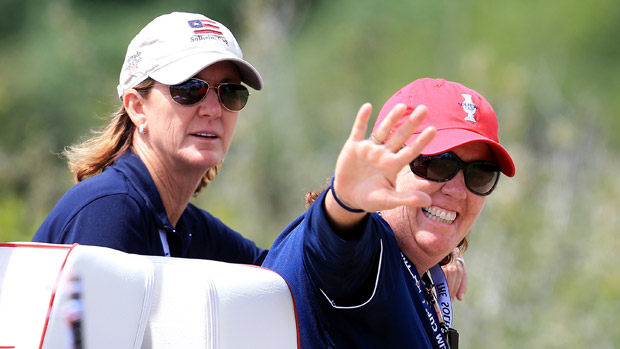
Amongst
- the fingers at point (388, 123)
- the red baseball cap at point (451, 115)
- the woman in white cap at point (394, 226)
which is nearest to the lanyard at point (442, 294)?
the woman in white cap at point (394, 226)

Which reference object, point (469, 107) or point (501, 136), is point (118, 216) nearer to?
point (469, 107)

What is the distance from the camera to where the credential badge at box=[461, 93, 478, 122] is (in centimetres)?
238

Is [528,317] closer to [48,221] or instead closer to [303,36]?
[48,221]

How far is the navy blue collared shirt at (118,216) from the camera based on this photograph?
245 centimetres

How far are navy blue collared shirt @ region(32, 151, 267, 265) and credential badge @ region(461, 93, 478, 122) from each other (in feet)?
3.42

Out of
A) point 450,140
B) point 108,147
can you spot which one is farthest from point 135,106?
point 450,140

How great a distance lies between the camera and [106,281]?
175 centimetres

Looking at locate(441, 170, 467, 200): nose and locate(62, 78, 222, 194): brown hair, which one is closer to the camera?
locate(441, 170, 467, 200): nose

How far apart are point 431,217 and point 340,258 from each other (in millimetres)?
561

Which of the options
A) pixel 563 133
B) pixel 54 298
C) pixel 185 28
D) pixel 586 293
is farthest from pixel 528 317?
pixel 54 298

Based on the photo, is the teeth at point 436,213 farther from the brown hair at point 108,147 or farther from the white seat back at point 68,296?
the brown hair at point 108,147

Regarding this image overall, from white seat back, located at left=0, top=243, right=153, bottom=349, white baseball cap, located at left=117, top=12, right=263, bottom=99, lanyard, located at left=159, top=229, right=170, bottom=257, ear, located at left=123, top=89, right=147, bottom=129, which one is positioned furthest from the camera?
ear, located at left=123, top=89, right=147, bottom=129

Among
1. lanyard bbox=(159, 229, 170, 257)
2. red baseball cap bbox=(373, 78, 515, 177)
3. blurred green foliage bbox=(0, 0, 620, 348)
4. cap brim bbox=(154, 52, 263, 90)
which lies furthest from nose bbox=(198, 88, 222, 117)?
red baseball cap bbox=(373, 78, 515, 177)

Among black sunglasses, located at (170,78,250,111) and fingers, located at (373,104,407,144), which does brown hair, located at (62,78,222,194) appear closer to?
black sunglasses, located at (170,78,250,111)
